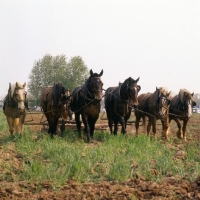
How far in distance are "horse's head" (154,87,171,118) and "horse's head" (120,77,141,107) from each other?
100 centimetres

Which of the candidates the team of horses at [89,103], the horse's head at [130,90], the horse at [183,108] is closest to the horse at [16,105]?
the team of horses at [89,103]

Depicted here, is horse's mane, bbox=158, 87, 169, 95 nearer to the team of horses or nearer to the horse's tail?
the team of horses

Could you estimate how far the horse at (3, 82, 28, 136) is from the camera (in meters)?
9.21

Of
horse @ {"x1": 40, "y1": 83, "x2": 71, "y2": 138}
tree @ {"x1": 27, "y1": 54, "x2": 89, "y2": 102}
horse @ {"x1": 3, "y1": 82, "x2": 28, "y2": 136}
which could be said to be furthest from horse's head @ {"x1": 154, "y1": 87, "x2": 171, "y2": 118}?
tree @ {"x1": 27, "y1": 54, "x2": 89, "y2": 102}

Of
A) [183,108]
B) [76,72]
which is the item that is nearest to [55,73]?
[76,72]

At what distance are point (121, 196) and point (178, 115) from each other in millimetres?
7373

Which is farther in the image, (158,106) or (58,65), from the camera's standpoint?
(58,65)

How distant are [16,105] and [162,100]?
4.42m

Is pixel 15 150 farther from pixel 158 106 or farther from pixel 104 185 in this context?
pixel 158 106

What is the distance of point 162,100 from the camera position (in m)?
10.6

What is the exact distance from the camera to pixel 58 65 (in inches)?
1884

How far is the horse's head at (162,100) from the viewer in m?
10.6

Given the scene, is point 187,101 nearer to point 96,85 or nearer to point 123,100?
point 123,100

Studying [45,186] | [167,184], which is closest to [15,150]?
[45,186]
